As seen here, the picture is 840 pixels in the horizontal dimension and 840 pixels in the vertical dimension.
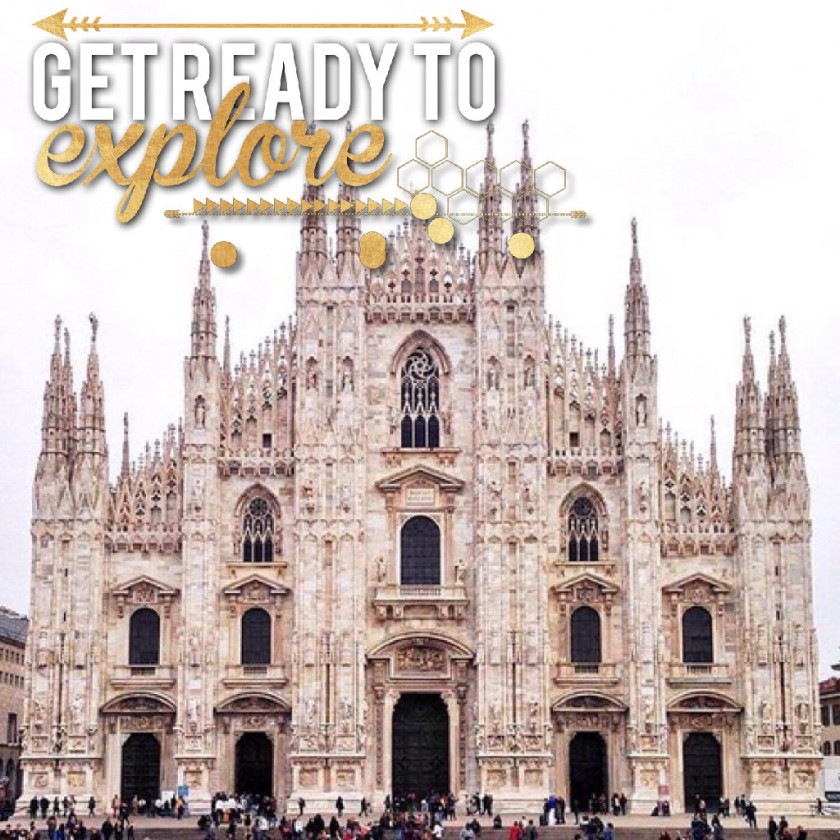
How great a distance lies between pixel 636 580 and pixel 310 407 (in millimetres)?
13323

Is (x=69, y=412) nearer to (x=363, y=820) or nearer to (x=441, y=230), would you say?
(x=441, y=230)

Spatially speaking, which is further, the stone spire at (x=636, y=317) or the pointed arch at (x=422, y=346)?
the pointed arch at (x=422, y=346)

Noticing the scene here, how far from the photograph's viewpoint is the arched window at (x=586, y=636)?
6562cm

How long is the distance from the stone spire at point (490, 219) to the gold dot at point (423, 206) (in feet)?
5.99

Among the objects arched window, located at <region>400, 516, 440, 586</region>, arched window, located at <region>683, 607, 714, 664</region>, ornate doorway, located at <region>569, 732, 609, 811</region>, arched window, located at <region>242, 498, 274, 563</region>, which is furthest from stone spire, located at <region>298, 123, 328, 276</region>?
ornate doorway, located at <region>569, 732, 609, 811</region>

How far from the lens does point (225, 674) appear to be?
6519 cm

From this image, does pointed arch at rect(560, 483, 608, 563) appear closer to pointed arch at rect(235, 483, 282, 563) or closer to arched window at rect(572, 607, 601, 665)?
arched window at rect(572, 607, 601, 665)

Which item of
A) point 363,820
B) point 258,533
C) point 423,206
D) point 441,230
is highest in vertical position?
point 423,206

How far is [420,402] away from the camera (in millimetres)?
67625

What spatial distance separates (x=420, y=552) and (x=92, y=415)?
42.6 feet

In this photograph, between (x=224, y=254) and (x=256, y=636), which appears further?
(x=256, y=636)

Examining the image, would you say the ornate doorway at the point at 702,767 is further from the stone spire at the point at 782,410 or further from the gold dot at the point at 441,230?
the gold dot at the point at 441,230

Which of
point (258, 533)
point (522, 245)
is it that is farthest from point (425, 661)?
point (522, 245)

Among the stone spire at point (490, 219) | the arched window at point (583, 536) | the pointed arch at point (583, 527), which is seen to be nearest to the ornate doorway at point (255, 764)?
the pointed arch at point (583, 527)
